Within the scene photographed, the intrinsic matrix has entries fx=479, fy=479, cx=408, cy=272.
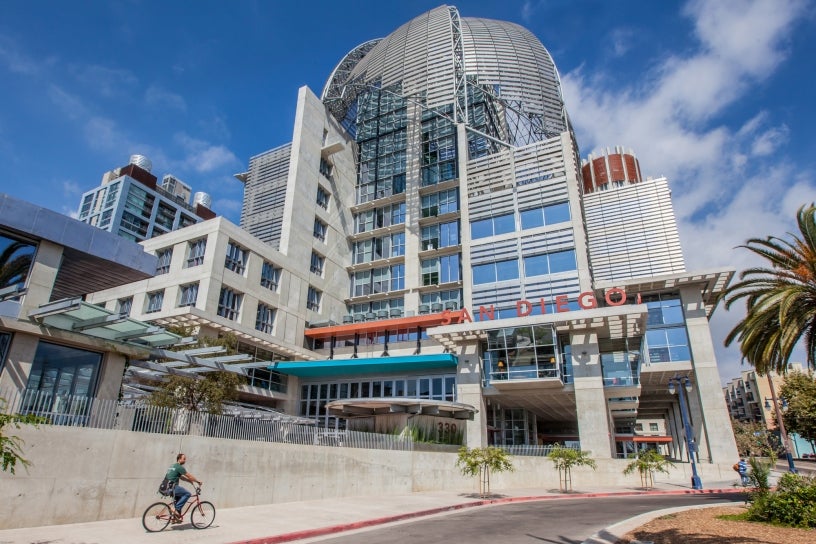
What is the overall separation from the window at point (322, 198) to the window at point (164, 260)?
1777cm

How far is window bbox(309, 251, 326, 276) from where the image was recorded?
5181 cm

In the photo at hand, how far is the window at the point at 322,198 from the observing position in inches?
2163

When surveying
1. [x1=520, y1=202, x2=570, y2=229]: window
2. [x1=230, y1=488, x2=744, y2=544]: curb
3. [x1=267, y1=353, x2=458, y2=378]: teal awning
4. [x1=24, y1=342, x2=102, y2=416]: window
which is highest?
[x1=520, y1=202, x2=570, y2=229]: window

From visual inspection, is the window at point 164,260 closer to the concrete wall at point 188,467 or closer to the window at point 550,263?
the concrete wall at point 188,467

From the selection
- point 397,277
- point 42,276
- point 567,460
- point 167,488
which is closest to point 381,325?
point 397,277

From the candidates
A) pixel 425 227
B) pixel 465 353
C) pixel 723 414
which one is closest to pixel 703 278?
pixel 723 414

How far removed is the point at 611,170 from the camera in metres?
75.0

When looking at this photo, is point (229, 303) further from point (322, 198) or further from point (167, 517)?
point (167, 517)

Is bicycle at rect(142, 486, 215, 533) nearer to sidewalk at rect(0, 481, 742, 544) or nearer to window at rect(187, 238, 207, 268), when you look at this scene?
sidewalk at rect(0, 481, 742, 544)

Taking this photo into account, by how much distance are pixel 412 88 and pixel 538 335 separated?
3495 cm

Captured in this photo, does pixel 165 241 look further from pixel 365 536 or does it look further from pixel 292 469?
pixel 365 536

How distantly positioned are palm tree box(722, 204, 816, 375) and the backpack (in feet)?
65.9

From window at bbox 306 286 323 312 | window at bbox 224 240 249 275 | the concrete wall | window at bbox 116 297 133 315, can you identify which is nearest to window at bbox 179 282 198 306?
window at bbox 224 240 249 275

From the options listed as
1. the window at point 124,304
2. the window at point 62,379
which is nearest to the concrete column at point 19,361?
the window at point 62,379
